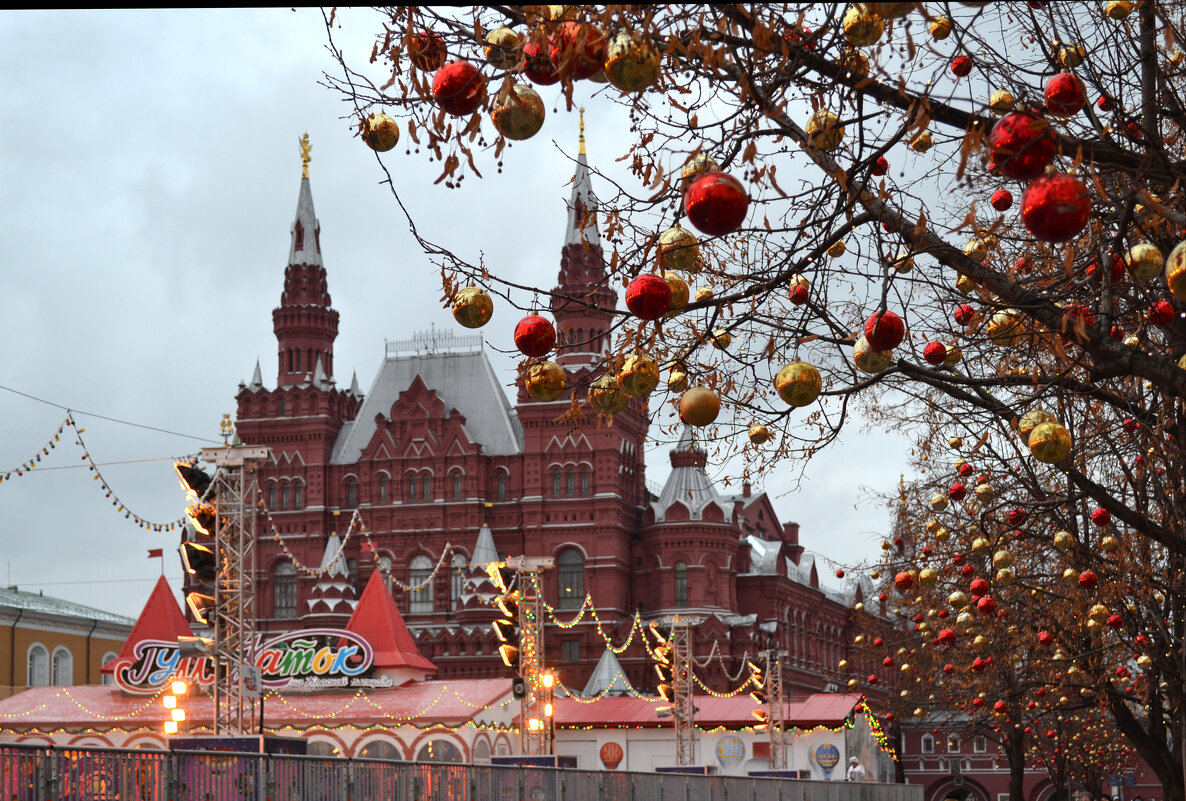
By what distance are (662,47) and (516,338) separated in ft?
4.39

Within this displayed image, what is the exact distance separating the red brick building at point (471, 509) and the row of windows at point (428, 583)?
0.07 metres

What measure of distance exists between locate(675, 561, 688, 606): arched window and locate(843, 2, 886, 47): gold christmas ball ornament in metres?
54.4

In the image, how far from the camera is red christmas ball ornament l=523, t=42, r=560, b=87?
4.83m

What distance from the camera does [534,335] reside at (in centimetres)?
573

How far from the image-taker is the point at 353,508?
202 ft

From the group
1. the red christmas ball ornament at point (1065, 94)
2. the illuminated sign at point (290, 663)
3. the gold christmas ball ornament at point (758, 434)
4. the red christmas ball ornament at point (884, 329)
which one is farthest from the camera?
the illuminated sign at point (290, 663)

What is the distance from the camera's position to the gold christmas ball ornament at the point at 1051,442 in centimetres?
611

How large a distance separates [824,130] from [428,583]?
53747mm

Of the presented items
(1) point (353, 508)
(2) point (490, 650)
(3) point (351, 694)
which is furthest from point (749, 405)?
(1) point (353, 508)

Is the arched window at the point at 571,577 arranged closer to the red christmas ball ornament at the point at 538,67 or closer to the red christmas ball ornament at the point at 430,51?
the red christmas ball ornament at the point at 430,51

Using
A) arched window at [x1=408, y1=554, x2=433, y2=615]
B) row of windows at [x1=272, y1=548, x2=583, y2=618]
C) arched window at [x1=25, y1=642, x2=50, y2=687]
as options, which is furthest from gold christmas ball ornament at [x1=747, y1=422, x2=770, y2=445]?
arched window at [x1=25, y1=642, x2=50, y2=687]

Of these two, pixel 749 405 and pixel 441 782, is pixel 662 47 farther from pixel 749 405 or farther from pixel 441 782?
pixel 441 782

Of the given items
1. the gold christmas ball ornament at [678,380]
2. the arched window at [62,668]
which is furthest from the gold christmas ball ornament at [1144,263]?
the arched window at [62,668]

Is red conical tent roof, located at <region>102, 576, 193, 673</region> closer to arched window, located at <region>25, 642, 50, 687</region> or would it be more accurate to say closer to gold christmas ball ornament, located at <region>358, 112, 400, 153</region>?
arched window, located at <region>25, 642, 50, 687</region>
